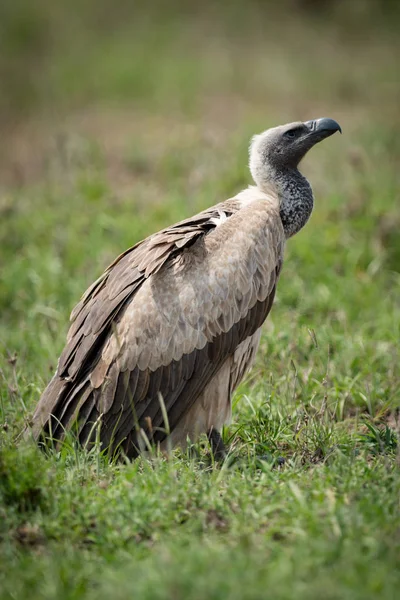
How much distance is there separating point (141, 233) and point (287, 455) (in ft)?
12.1

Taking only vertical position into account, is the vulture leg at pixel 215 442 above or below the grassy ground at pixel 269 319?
below

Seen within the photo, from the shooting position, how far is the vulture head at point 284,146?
523 cm

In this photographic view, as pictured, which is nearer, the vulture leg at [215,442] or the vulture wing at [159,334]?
the vulture wing at [159,334]

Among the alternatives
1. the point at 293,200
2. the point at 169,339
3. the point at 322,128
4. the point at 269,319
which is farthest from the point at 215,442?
the point at 322,128

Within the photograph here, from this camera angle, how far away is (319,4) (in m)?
18.1

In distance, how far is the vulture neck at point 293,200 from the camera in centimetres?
501

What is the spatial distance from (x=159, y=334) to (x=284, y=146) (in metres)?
1.60

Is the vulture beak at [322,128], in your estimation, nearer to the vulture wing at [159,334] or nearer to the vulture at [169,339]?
the vulture at [169,339]

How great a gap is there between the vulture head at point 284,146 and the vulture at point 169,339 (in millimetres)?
633

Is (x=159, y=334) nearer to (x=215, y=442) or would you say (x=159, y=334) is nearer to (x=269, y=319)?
(x=215, y=442)

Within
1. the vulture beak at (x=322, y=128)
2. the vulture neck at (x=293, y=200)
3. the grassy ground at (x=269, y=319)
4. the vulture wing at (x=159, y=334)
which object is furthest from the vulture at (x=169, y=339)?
the vulture beak at (x=322, y=128)

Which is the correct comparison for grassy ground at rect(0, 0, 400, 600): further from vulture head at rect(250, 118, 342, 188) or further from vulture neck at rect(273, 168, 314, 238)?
vulture head at rect(250, 118, 342, 188)

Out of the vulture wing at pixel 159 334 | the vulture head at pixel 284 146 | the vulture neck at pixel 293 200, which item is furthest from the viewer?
the vulture head at pixel 284 146

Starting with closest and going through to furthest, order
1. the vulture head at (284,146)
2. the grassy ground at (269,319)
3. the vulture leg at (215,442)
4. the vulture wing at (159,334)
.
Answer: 1. the grassy ground at (269,319)
2. the vulture wing at (159,334)
3. the vulture leg at (215,442)
4. the vulture head at (284,146)
